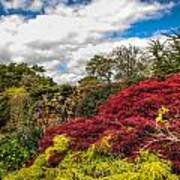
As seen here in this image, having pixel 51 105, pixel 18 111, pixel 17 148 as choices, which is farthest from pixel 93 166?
pixel 18 111

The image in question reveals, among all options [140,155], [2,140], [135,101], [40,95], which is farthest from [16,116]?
[140,155]

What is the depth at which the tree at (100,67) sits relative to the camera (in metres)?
41.0

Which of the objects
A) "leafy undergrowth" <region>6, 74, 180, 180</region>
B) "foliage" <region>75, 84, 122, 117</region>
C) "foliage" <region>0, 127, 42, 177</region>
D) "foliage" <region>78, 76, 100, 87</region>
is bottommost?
"foliage" <region>0, 127, 42, 177</region>

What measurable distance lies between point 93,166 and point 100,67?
114ft

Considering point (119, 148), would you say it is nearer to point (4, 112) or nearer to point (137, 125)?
point (137, 125)

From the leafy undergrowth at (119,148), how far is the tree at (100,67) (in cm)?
3173

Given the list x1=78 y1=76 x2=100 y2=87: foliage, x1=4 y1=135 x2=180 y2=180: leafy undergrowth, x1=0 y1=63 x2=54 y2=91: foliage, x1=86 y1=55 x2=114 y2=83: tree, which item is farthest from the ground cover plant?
x1=86 y1=55 x2=114 y2=83: tree

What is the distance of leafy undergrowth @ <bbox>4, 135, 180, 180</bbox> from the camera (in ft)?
20.4

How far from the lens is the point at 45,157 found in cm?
758

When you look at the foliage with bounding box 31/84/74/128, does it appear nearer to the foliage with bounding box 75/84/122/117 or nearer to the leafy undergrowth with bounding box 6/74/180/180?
the foliage with bounding box 75/84/122/117

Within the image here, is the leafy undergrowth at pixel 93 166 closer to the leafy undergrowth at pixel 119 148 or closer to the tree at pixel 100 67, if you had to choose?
the leafy undergrowth at pixel 119 148

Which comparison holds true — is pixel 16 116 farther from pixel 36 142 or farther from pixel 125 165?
pixel 125 165

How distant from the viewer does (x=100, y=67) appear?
136ft

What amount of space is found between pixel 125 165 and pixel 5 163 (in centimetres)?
604
